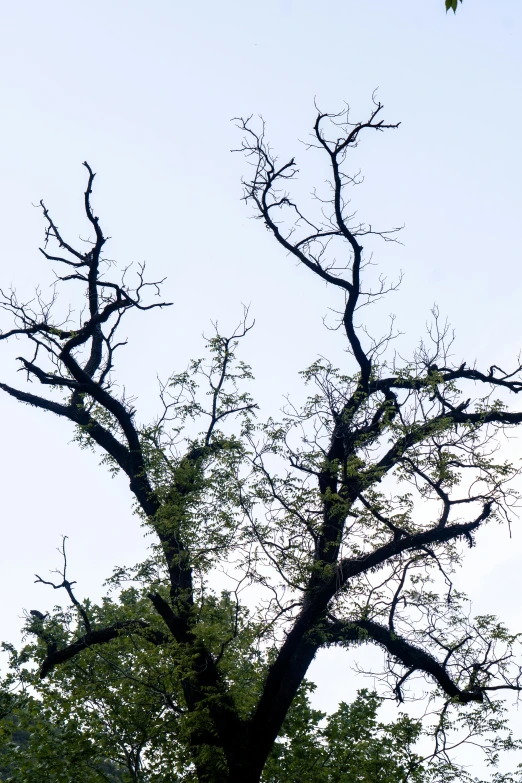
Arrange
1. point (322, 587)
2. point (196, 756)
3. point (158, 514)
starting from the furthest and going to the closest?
point (158, 514), point (196, 756), point (322, 587)

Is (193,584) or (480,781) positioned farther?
(480,781)

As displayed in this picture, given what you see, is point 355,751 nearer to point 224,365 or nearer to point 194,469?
point 194,469

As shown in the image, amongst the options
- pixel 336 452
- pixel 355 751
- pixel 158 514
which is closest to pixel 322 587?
pixel 336 452

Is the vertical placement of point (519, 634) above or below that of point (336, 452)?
below

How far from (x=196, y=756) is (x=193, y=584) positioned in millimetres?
2951

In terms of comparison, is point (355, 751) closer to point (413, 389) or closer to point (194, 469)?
point (194, 469)

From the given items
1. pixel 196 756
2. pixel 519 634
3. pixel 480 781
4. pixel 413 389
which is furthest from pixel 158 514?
pixel 480 781

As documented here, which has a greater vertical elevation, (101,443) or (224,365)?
(224,365)

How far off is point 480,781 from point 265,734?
6169 millimetres

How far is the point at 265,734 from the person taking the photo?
43.6 feet

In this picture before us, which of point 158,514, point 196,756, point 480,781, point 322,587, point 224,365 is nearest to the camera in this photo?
point 322,587

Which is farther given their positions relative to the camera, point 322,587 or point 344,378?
point 344,378

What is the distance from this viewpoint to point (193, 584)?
595 inches

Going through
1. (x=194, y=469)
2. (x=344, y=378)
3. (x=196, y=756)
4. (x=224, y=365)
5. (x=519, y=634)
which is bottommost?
(x=196, y=756)
